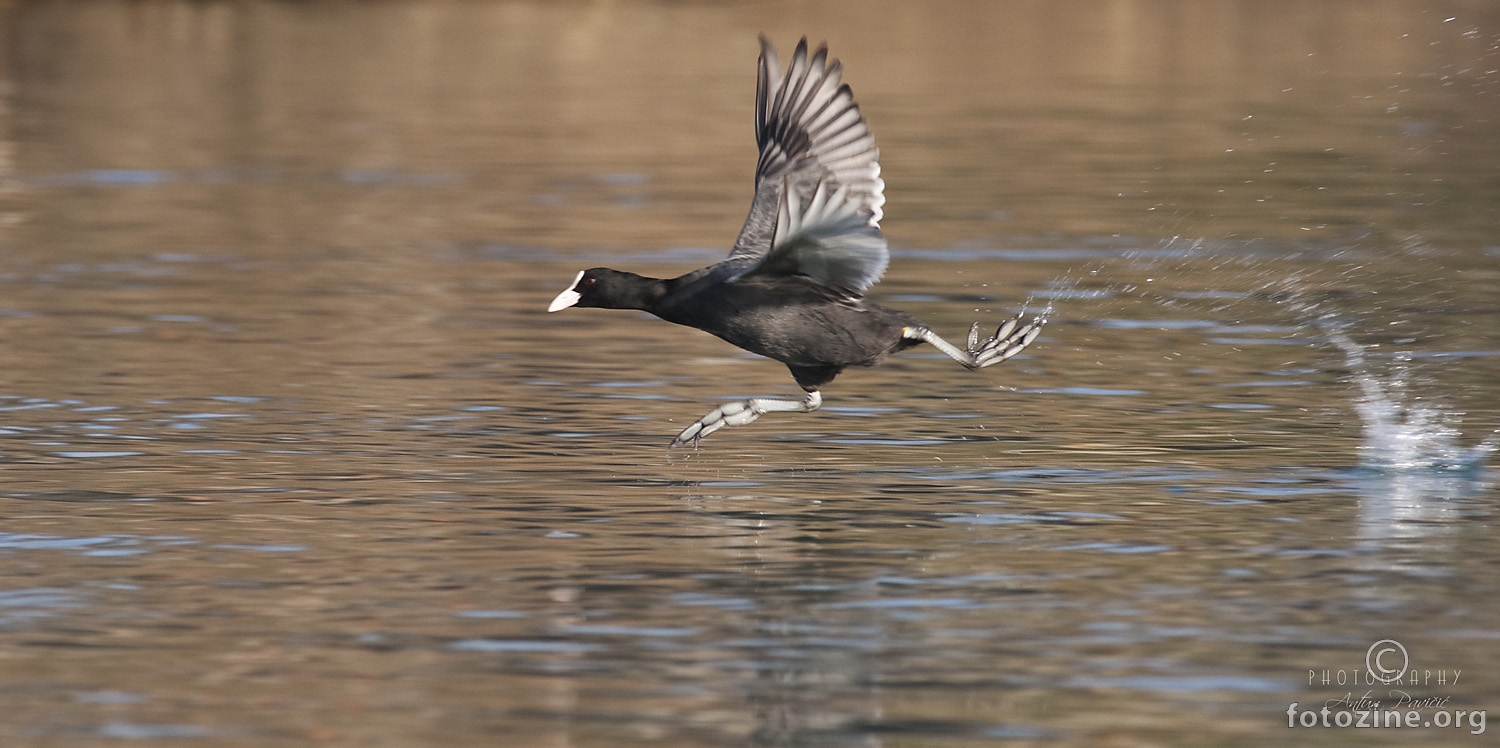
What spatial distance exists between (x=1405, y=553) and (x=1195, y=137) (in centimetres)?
1958

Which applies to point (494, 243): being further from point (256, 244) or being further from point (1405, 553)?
point (1405, 553)

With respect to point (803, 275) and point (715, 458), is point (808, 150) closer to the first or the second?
point (803, 275)

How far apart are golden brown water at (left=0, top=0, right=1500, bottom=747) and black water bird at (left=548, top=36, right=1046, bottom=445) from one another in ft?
1.57

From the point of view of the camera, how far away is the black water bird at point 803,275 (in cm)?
988

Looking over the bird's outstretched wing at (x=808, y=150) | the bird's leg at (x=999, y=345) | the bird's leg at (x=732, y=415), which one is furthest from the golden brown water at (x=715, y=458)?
the bird's outstretched wing at (x=808, y=150)

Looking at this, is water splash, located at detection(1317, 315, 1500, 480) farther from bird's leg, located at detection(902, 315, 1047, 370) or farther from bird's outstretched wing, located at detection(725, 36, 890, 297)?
bird's outstretched wing, located at detection(725, 36, 890, 297)

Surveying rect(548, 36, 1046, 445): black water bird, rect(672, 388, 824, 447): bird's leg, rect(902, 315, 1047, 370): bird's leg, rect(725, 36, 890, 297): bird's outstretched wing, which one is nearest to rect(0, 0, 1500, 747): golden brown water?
rect(672, 388, 824, 447): bird's leg

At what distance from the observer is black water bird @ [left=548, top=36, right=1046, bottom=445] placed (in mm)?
9875

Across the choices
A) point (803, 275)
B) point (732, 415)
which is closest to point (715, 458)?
point (732, 415)

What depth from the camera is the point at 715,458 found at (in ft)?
35.8

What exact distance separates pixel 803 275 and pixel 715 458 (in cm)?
113

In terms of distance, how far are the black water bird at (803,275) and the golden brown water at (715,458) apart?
0.48 m

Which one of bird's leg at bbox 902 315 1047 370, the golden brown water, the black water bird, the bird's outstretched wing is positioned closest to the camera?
the golden brown water

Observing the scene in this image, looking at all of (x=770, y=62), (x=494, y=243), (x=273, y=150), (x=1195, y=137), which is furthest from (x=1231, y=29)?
(x=770, y=62)
